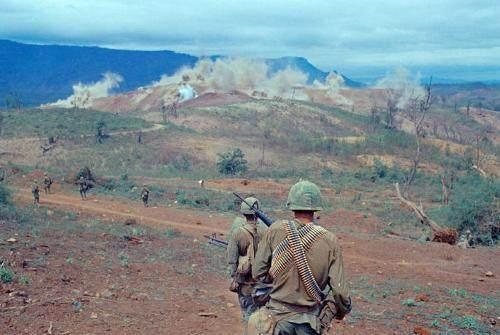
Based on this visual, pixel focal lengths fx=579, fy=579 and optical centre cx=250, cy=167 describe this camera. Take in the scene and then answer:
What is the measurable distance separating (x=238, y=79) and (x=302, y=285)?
81.9 meters

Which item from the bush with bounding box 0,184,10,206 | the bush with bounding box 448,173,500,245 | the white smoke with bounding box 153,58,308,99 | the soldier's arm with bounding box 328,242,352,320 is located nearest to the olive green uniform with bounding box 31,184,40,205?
the bush with bounding box 0,184,10,206

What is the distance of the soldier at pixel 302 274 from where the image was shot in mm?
3871

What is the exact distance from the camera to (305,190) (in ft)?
13.1

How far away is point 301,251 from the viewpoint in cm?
387

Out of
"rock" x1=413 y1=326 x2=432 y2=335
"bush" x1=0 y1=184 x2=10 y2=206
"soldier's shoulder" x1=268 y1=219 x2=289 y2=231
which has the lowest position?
"bush" x1=0 y1=184 x2=10 y2=206

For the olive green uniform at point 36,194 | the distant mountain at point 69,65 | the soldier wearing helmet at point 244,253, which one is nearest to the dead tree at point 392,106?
the olive green uniform at point 36,194

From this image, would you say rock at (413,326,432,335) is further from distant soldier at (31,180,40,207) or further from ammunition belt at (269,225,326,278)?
distant soldier at (31,180,40,207)

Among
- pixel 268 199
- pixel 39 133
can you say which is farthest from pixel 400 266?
pixel 39 133

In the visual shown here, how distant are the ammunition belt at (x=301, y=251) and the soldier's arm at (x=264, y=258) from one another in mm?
148

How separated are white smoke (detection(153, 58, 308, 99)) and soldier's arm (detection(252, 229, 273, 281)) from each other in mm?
72335

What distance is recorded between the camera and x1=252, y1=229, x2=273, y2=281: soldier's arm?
407 centimetres

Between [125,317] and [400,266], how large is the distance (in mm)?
6954

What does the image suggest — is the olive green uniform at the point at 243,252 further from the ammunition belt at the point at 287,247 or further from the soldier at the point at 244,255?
the ammunition belt at the point at 287,247

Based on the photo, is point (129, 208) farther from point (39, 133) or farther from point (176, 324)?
point (39, 133)
